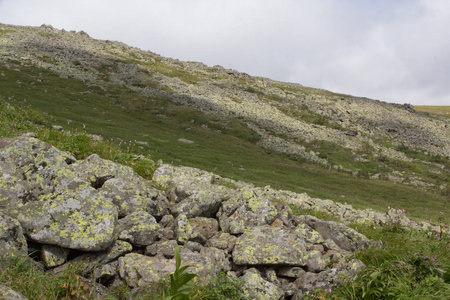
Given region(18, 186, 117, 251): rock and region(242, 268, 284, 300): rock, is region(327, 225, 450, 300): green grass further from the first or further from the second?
region(18, 186, 117, 251): rock

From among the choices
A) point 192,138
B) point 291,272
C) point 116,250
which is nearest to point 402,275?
point 291,272

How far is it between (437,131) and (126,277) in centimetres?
10748

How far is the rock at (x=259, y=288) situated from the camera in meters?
5.75

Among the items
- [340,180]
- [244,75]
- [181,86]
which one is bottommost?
[340,180]

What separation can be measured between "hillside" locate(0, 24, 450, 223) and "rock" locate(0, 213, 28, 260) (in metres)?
22.4

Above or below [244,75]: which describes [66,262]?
below

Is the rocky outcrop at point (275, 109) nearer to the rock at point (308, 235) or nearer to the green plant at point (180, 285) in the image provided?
the rock at point (308, 235)

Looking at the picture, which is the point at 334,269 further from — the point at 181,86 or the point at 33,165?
the point at 181,86

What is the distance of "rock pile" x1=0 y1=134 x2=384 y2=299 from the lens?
5.66 meters

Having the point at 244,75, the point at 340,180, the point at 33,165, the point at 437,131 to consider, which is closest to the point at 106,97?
the point at 340,180

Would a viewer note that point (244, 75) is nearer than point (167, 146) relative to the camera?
No

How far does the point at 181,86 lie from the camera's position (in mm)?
75938

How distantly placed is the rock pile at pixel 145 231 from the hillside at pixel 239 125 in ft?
65.8

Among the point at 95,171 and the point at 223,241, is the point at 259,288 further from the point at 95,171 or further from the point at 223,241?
the point at 95,171
